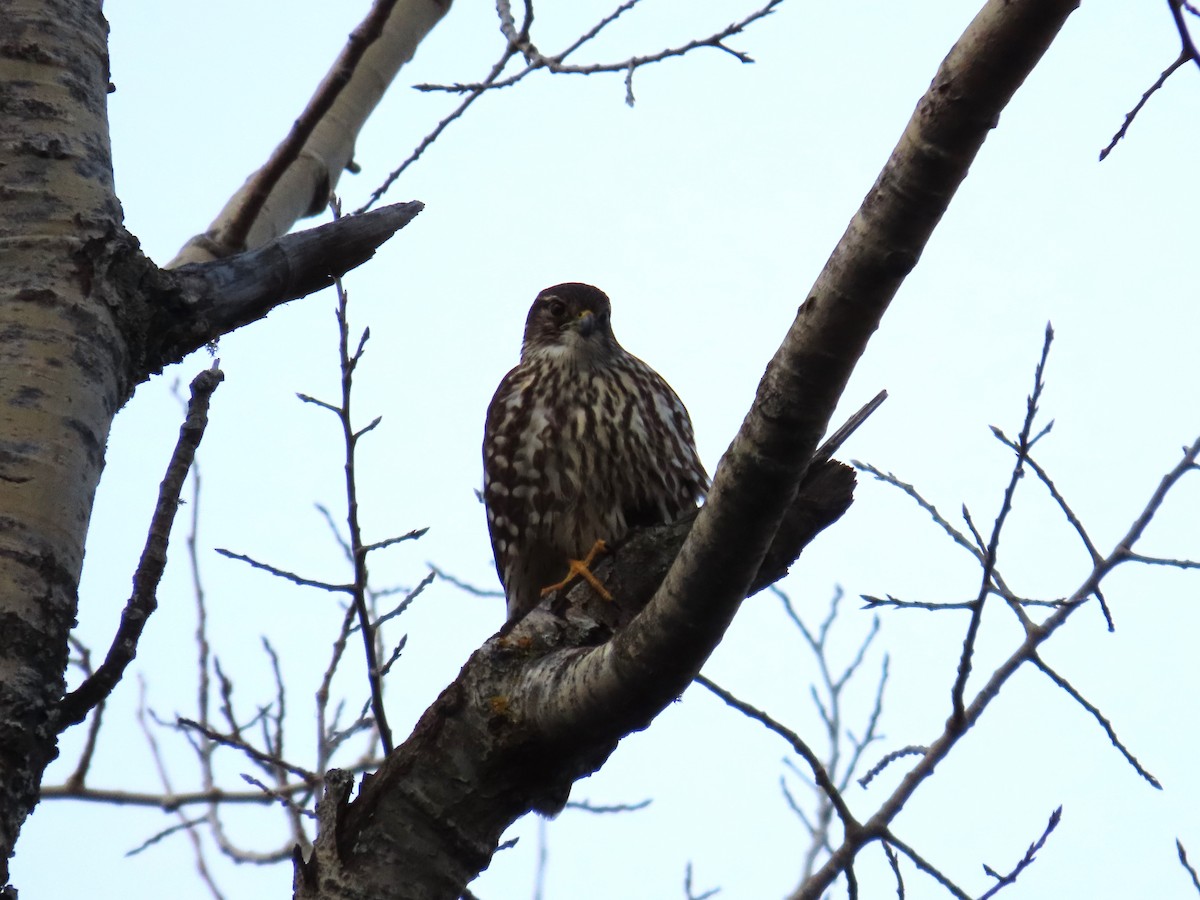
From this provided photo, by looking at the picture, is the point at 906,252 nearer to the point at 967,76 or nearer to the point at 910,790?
the point at 967,76

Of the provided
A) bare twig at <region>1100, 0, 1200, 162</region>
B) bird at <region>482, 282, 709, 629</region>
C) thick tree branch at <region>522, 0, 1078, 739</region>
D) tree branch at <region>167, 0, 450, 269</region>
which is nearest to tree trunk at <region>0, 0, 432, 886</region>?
tree branch at <region>167, 0, 450, 269</region>

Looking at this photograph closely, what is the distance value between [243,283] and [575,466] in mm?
2241

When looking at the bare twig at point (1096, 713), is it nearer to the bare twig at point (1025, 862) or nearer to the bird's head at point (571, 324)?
the bare twig at point (1025, 862)

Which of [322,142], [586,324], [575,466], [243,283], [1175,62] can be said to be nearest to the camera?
[1175,62]

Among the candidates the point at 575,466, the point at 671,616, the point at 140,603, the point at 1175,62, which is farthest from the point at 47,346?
the point at 575,466

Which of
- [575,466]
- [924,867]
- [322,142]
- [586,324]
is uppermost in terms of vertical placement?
[586,324]

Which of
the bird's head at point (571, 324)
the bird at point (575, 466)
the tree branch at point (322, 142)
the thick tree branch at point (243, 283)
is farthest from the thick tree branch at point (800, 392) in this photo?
the bird's head at point (571, 324)

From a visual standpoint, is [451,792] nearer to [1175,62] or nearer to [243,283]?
[243,283]

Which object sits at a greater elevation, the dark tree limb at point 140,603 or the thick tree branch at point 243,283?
the thick tree branch at point 243,283

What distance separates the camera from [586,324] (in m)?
5.61

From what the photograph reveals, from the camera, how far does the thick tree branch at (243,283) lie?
2.51m

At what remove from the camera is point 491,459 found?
5.00 m

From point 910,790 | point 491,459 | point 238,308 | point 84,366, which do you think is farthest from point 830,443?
point 491,459

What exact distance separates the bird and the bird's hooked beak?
0.22m
